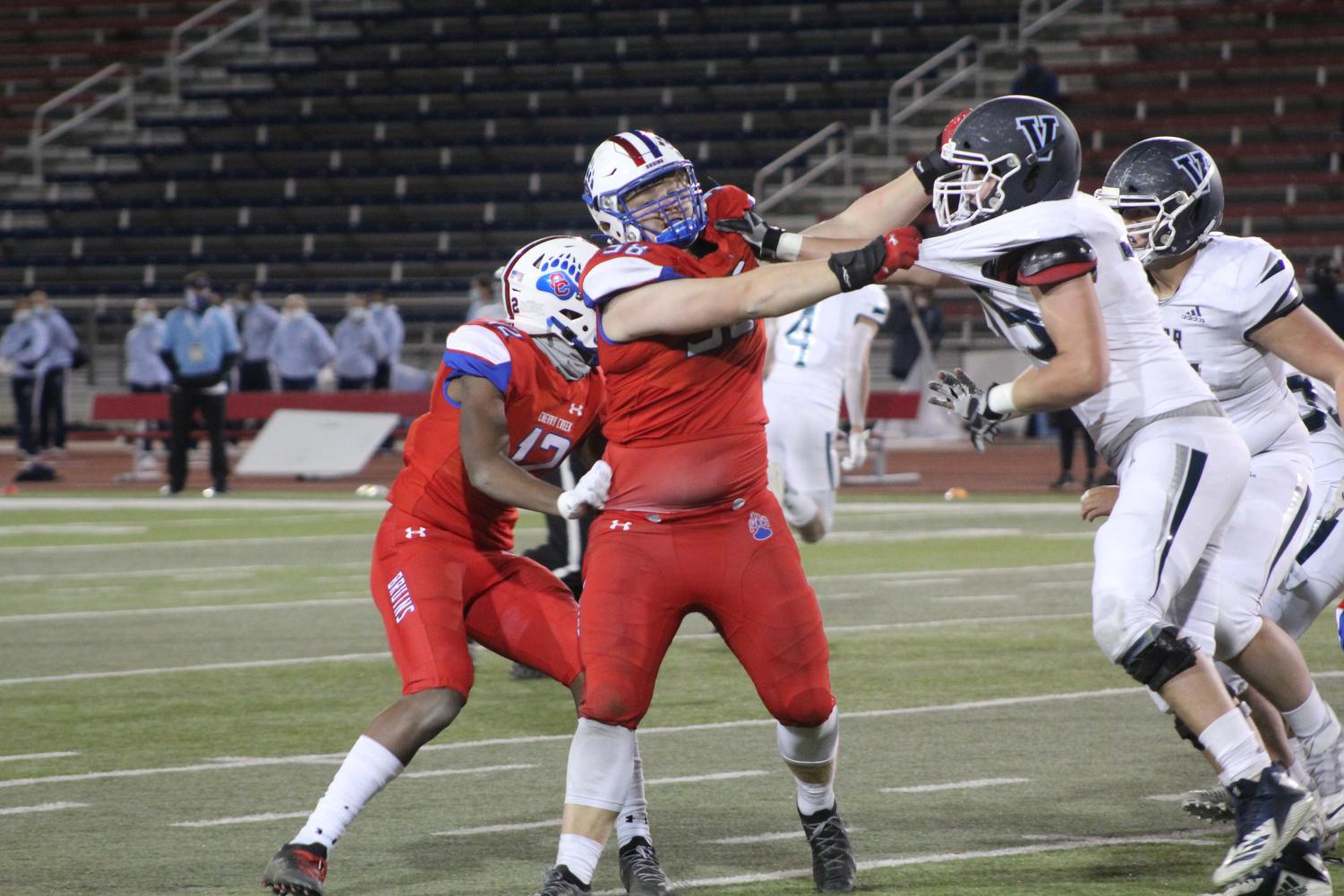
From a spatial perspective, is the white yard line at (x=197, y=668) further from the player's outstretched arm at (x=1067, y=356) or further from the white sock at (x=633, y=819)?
the player's outstretched arm at (x=1067, y=356)

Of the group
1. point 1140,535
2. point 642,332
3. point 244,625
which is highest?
point 642,332

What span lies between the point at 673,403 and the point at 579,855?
1048 mm

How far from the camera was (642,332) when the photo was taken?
4.30m

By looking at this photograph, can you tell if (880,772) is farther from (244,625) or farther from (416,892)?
(244,625)

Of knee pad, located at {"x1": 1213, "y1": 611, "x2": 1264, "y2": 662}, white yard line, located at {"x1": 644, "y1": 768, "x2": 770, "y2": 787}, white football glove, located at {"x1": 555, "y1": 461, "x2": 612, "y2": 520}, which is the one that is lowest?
white yard line, located at {"x1": 644, "y1": 768, "x2": 770, "y2": 787}

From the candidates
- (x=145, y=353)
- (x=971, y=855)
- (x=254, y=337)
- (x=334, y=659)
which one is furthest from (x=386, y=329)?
(x=971, y=855)

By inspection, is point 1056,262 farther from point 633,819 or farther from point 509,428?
point 633,819

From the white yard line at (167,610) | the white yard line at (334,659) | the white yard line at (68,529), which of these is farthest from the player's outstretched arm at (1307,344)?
the white yard line at (68,529)

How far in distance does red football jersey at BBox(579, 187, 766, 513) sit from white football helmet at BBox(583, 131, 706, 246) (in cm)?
6

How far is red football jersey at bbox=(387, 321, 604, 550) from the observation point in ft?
16.2

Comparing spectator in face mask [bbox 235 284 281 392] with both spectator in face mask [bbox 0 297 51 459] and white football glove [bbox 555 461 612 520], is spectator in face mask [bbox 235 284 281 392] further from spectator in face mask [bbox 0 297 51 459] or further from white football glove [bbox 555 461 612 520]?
white football glove [bbox 555 461 612 520]

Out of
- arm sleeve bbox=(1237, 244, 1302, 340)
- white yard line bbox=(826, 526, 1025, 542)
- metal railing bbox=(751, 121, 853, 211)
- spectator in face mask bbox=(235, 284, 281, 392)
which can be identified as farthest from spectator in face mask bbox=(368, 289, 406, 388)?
arm sleeve bbox=(1237, 244, 1302, 340)

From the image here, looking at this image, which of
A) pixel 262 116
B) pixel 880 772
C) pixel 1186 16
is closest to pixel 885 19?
pixel 1186 16

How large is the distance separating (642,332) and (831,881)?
138 centimetres
